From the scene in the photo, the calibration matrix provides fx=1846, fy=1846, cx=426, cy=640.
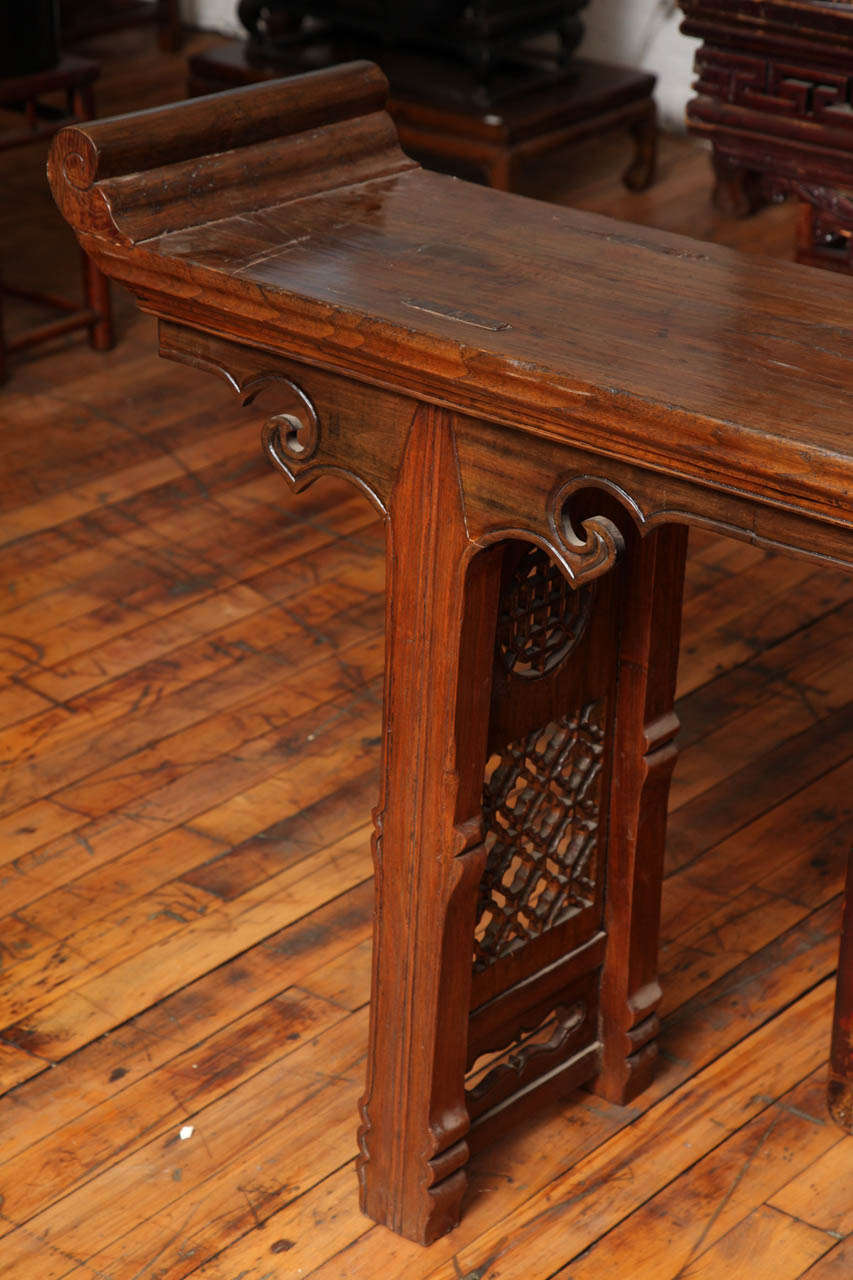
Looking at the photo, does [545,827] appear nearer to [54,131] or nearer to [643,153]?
[54,131]

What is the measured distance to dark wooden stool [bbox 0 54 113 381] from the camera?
12.6 ft

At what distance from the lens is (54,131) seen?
4.00 m

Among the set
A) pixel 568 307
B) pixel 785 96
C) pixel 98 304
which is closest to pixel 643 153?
pixel 98 304

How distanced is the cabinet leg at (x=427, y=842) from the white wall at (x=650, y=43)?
164 inches

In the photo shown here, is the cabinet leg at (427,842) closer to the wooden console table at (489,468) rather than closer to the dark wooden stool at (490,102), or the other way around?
the wooden console table at (489,468)

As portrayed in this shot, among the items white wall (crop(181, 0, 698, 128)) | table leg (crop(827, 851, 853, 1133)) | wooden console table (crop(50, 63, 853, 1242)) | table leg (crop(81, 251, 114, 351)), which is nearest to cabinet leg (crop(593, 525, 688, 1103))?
wooden console table (crop(50, 63, 853, 1242))

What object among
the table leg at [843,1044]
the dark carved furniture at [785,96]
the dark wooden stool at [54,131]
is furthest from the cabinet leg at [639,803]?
the dark wooden stool at [54,131]

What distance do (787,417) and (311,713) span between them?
1596mm

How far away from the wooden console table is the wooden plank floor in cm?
10

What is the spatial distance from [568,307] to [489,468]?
164mm

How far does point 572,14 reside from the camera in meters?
5.03

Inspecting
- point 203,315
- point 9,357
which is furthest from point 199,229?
point 9,357

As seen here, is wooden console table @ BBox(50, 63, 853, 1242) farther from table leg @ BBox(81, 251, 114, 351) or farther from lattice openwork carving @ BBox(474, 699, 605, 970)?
table leg @ BBox(81, 251, 114, 351)

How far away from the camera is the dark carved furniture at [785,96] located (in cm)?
277
